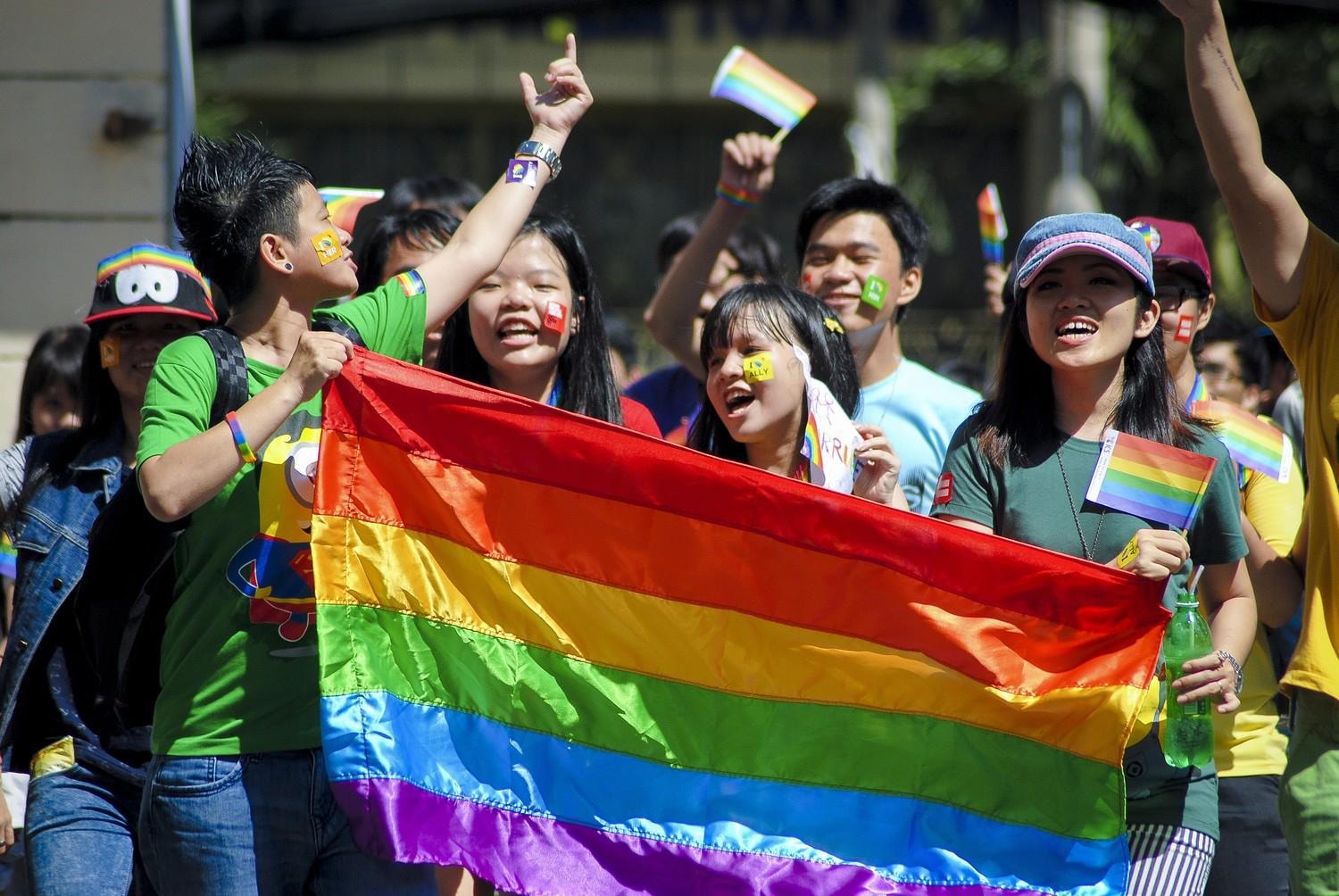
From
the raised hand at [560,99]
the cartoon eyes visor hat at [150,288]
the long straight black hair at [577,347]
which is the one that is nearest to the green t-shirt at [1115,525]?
the long straight black hair at [577,347]

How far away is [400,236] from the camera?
16.1 feet

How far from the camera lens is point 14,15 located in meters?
6.33

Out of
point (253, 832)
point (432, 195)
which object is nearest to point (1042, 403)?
point (253, 832)

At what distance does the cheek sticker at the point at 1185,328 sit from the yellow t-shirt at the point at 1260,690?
40 cm

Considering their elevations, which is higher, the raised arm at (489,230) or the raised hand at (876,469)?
the raised arm at (489,230)

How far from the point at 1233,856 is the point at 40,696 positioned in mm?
2855

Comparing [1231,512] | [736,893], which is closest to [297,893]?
[736,893]

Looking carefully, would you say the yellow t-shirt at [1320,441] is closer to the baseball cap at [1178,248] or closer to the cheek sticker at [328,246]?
the baseball cap at [1178,248]

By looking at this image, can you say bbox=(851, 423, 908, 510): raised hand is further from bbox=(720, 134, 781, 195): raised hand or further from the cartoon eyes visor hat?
the cartoon eyes visor hat

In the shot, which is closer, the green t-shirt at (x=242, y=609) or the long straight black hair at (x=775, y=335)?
the green t-shirt at (x=242, y=609)

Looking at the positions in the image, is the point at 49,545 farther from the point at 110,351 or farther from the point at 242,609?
the point at 242,609

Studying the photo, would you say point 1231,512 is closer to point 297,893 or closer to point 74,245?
point 297,893

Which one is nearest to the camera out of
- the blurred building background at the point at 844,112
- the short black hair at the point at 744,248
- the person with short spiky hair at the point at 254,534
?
the person with short spiky hair at the point at 254,534

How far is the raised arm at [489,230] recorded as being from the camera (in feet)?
11.5
